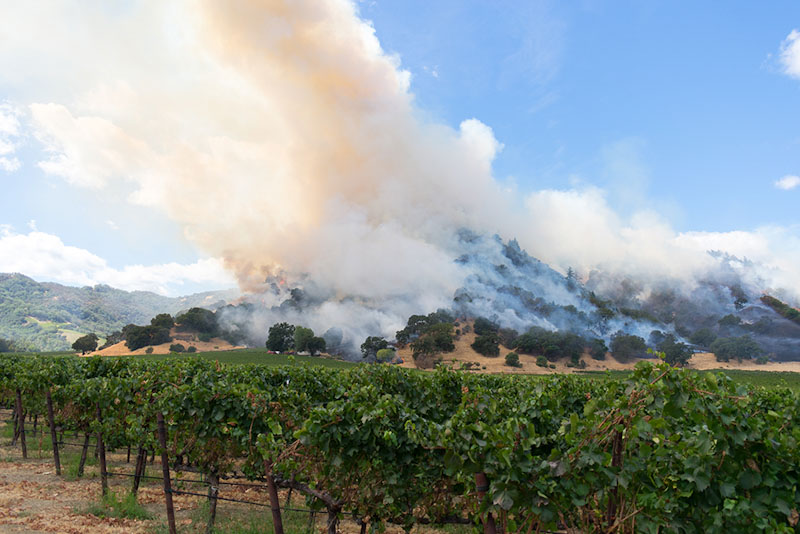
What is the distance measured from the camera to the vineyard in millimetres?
3750

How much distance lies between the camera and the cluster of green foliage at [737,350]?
129m

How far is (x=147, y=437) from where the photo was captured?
10992 millimetres

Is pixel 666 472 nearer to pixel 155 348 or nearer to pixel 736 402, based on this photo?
pixel 736 402

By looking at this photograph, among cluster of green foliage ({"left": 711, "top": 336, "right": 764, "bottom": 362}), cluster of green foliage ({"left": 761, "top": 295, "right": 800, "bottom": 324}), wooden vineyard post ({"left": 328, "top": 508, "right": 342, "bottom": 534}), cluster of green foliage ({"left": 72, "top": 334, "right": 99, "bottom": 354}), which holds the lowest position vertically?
cluster of green foliage ({"left": 72, "top": 334, "right": 99, "bottom": 354})

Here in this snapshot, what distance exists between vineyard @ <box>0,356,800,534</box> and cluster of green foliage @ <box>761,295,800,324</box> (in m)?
210

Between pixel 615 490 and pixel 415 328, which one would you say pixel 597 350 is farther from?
pixel 615 490

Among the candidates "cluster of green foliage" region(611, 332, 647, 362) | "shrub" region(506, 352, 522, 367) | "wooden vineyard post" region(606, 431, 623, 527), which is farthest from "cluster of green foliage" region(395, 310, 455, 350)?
"wooden vineyard post" region(606, 431, 623, 527)

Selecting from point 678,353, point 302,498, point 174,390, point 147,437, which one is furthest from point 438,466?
point 678,353

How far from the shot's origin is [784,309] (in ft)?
580

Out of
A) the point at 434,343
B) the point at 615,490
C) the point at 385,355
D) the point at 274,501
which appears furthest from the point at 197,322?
the point at 615,490

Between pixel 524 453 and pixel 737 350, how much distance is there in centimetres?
16034

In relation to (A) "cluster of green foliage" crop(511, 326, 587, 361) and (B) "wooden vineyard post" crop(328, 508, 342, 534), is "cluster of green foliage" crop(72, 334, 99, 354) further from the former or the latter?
(B) "wooden vineyard post" crop(328, 508, 342, 534)

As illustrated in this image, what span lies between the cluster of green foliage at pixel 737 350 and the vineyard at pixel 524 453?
149m

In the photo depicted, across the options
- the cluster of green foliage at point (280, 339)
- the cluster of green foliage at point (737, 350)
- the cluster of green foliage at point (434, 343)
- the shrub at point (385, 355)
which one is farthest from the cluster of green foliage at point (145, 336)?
the cluster of green foliage at point (737, 350)
